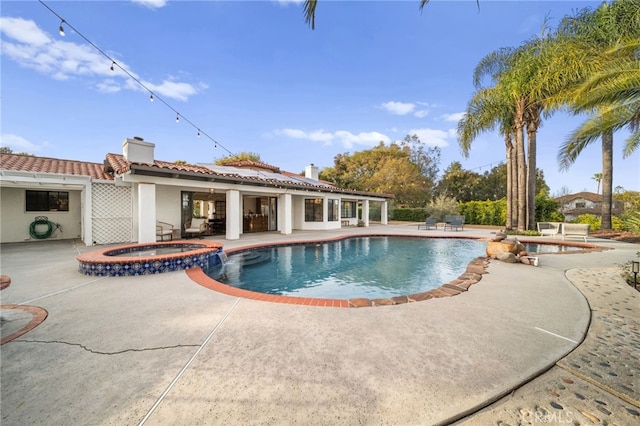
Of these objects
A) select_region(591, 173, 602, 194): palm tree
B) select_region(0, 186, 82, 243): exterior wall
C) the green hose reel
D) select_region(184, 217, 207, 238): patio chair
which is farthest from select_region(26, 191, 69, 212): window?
select_region(591, 173, 602, 194): palm tree

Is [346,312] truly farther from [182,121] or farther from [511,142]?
[511,142]

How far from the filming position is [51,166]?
37.2ft

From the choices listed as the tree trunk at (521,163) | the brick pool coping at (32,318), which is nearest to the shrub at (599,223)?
the tree trunk at (521,163)

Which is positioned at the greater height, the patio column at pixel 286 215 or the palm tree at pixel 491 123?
the palm tree at pixel 491 123

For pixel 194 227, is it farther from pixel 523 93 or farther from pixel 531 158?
pixel 531 158

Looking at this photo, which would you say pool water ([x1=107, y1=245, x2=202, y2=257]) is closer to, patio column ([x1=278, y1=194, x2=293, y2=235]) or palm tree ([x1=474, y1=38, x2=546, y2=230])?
patio column ([x1=278, y1=194, x2=293, y2=235])

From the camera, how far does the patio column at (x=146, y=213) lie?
10086 mm

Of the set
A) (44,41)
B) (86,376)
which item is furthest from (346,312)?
(44,41)

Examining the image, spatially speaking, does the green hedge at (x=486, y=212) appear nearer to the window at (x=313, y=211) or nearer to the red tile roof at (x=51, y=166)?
the window at (x=313, y=211)

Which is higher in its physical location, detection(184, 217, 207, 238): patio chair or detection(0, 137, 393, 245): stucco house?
detection(0, 137, 393, 245): stucco house

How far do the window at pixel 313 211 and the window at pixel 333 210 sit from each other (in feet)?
3.18

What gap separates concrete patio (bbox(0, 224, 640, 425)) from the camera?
192 centimetres

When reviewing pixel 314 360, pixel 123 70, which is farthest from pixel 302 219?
pixel 314 360

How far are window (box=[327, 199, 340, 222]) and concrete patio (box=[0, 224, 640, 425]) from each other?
1530cm
